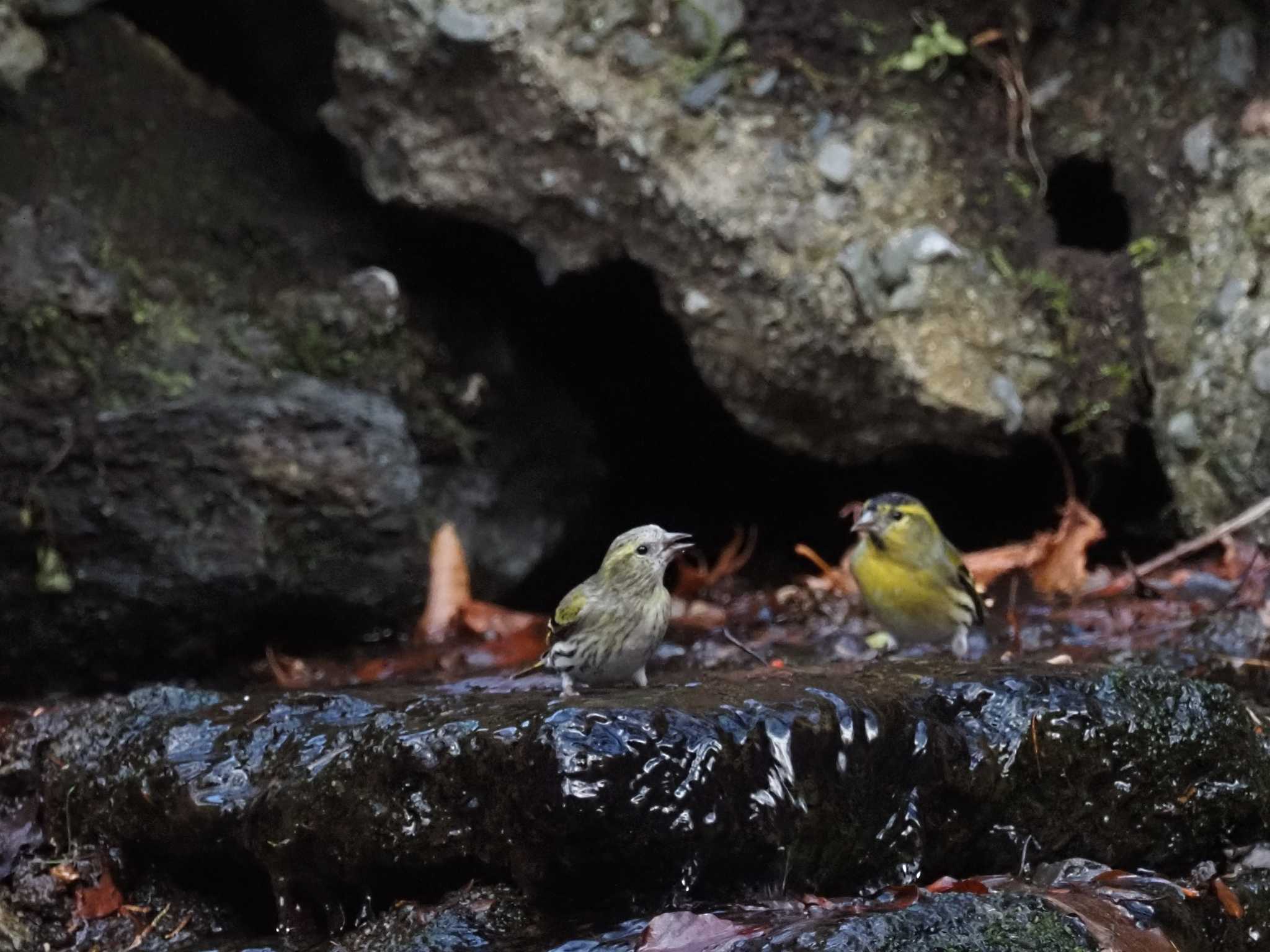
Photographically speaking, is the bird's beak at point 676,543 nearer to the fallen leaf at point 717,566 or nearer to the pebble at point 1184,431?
the fallen leaf at point 717,566

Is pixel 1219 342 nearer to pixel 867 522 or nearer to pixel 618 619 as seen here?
pixel 867 522

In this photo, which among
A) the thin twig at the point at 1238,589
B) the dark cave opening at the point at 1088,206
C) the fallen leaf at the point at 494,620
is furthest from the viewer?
the dark cave opening at the point at 1088,206

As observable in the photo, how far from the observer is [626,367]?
7.18 meters

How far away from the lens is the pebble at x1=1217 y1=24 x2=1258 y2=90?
571 centimetres

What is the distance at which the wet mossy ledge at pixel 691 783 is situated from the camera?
2852mm

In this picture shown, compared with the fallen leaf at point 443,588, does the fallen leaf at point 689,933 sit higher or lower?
lower

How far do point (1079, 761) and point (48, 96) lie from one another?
4939mm

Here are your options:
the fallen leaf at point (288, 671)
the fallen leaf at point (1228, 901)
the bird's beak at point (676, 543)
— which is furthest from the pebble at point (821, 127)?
the fallen leaf at point (1228, 901)

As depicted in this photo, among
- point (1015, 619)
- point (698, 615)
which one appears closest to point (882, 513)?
point (1015, 619)

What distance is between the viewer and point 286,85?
6.64m

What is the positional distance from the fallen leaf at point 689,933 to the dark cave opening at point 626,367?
3790mm

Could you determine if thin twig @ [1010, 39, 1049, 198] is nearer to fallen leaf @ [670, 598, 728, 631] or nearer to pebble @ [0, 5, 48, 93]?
fallen leaf @ [670, 598, 728, 631]

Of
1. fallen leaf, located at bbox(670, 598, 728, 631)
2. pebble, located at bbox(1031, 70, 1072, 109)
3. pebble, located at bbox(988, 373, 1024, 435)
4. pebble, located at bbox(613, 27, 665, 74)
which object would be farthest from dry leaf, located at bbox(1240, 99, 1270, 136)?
fallen leaf, located at bbox(670, 598, 728, 631)

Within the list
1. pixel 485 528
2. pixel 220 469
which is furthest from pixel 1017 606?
pixel 220 469
